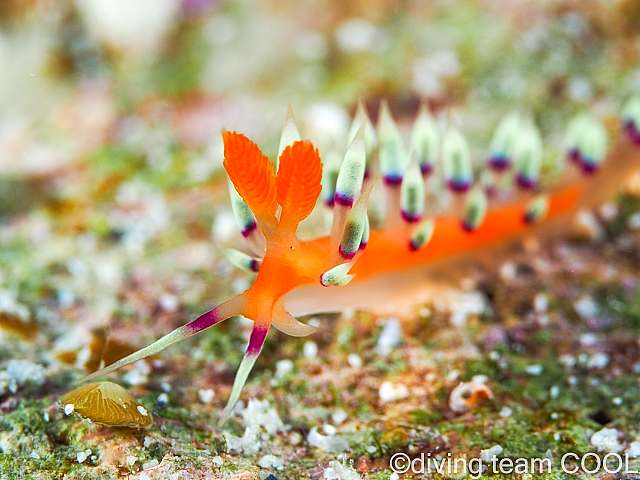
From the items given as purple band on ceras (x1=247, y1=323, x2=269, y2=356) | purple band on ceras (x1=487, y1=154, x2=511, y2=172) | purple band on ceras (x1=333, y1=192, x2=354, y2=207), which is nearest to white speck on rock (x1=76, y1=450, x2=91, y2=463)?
purple band on ceras (x1=247, y1=323, x2=269, y2=356)

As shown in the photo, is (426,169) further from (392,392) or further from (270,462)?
(270,462)

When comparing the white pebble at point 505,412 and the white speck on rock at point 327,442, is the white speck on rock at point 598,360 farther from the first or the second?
the white speck on rock at point 327,442

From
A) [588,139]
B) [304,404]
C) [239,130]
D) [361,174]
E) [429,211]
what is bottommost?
[304,404]

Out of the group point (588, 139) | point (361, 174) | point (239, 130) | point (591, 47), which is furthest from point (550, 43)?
point (361, 174)

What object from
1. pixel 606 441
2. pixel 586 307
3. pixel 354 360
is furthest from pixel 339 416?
pixel 586 307

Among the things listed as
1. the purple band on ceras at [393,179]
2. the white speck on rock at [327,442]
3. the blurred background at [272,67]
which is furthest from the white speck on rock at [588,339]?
the blurred background at [272,67]

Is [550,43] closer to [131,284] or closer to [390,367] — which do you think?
[390,367]

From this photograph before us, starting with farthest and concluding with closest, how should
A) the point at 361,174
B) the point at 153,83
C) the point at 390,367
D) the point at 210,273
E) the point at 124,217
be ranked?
the point at 153,83 → the point at 124,217 → the point at 210,273 → the point at 390,367 → the point at 361,174
